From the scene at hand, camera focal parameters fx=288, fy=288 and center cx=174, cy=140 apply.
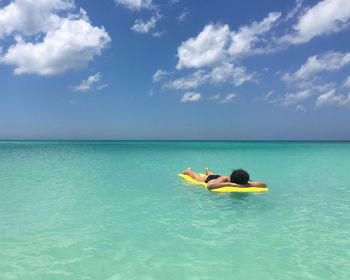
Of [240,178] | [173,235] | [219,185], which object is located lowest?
[173,235]

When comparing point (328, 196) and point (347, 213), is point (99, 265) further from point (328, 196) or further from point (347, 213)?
point (328, 196)

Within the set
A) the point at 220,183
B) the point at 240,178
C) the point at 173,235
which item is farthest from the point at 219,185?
the point at 173,235

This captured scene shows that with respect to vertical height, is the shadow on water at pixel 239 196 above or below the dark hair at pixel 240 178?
below

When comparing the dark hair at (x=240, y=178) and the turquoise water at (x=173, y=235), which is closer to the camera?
the turquoise water at (x=173, y=235)

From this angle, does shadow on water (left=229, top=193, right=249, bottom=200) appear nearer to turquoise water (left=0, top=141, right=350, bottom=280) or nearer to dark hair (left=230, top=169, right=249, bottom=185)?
turquoise water (left=0, top=141, right=350, bottom=280)

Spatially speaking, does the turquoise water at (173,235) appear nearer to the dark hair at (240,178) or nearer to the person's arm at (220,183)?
the person's arm at (220,183)

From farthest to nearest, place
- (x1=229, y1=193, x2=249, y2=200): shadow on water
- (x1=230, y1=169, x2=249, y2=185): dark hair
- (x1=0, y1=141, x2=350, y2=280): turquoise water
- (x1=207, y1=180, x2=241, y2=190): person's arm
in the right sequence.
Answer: (x1=230, y1=169, x2=249, y2=185): dark hair < (x1=207, y1=180, x2=241, y2=190): person's arm < (x1=229, y1=193, x2=249, y2=200): shadow on water < (x1=0, y1=141, x2=350, y2=280): turquoise water

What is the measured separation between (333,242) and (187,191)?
5.76 metres

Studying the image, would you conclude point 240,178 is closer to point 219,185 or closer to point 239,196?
point 219,185

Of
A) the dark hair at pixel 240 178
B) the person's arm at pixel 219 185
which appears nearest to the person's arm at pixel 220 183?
the person's arm at pixel 219 185

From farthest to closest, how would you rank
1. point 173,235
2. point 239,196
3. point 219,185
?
1. point 219,185
2. point 239,196
3. point 173,235

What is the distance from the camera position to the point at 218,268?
4.46 metres

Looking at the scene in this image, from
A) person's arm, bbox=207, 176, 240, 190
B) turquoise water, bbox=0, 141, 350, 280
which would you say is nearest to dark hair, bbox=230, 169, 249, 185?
person's arm, bbox=207, 176, 240, 190

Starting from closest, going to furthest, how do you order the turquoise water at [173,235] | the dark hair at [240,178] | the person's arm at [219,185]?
1. the turquoise water at [173,235]
2. the person's arm at [219,185]
3. the dark hair at [240,178]
